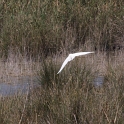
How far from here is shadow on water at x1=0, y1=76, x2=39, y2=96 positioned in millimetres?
7809

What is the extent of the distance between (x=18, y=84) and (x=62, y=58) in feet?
3.17

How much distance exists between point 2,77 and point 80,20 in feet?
10.1

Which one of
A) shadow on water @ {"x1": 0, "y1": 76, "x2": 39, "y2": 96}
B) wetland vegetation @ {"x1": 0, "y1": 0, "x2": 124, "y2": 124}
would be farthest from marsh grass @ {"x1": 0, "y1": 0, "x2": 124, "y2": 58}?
shadow on water @ {"x1": 0, "y1": 76, "x2": 39, "y2": 96}

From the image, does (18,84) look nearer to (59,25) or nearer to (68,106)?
(68,106)

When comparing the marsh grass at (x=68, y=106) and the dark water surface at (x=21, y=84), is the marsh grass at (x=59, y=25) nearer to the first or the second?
the dark water surface at (x=21, y=84)

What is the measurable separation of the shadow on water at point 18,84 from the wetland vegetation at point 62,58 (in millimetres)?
148

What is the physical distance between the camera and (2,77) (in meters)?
8.79

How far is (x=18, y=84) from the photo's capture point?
838 cm

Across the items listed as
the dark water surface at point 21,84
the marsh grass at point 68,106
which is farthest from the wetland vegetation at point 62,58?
the dark water surface at point 21,84

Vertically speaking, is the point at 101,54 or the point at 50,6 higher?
the point at 50,6

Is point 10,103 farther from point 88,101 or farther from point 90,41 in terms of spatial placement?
point 90,41

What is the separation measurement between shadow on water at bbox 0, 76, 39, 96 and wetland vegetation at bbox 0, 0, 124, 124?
0.15 meters

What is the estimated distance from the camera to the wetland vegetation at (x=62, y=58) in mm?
5891

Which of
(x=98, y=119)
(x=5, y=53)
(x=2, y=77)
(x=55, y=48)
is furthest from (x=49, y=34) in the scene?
(x=98, y=119)
